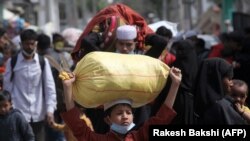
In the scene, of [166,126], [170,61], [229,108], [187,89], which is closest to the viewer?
[166,126]

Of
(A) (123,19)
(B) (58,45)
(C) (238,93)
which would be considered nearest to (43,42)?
(B) (58,45)

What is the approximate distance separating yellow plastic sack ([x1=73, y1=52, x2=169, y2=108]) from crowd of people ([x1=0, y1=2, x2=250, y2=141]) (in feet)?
0.27

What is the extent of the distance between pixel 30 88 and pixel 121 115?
4023mm

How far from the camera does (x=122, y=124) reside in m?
6.50

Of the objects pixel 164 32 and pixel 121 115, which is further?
pixel 164 32

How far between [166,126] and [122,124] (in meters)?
0.33

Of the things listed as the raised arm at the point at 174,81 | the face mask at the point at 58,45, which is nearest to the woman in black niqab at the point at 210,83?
the raised arm at the point at 174,81

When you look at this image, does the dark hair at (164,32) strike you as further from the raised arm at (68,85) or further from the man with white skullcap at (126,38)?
the raised arm at (68,85)

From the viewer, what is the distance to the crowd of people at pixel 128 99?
655cm

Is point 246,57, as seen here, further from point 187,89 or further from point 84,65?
point 84,65

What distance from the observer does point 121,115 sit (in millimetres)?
6531

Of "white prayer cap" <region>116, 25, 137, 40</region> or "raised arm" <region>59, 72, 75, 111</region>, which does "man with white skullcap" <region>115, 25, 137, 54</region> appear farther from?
"raised arm" <region>59, 72, 75, 111</region>

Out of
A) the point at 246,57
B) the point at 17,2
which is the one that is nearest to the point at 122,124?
the point at 246,57

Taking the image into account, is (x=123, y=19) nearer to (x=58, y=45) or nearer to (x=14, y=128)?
(x=14, y=128)
